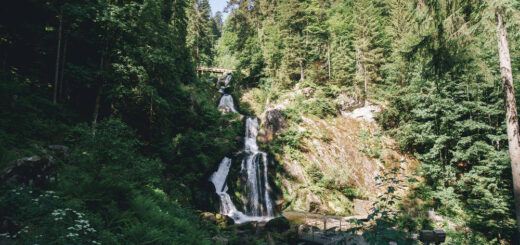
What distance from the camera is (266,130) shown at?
842 inches

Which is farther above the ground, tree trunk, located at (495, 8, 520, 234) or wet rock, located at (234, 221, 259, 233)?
tree trunk, located at (495, 8, 520, 234)

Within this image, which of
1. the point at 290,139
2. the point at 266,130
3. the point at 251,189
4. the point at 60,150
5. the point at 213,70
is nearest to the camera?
the point at 60,150

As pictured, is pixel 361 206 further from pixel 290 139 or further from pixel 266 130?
pixel 266 130

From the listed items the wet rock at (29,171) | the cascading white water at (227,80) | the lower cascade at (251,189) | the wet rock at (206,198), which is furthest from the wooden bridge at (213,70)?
the wet rock at (29,171)

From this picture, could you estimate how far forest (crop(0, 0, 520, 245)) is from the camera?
4.86 metres

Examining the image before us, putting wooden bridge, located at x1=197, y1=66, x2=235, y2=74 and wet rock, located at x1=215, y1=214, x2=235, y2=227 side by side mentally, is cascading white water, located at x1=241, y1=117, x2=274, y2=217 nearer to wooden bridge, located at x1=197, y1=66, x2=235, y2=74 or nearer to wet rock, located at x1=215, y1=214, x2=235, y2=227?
wet rock, located at x1=215, y1=214, x2=235, y2=227

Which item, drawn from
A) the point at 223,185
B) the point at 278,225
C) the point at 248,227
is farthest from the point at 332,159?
the point at 248,227

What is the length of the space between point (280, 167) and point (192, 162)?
7115mm

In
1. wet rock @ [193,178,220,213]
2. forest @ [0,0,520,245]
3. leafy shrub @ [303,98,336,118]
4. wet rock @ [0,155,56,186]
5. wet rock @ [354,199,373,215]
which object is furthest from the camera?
leafy shrub @ [303,98,336,118]

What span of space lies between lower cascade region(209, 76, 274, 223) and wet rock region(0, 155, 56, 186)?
461 inches

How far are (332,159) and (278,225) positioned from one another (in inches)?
343

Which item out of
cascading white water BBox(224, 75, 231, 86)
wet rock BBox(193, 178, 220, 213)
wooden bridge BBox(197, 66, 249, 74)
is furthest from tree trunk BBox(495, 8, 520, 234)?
cascading white water BBox(224, 75, 231, 86)

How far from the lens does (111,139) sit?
6.34 metres

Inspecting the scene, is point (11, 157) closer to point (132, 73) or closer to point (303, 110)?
point (132, 73)
